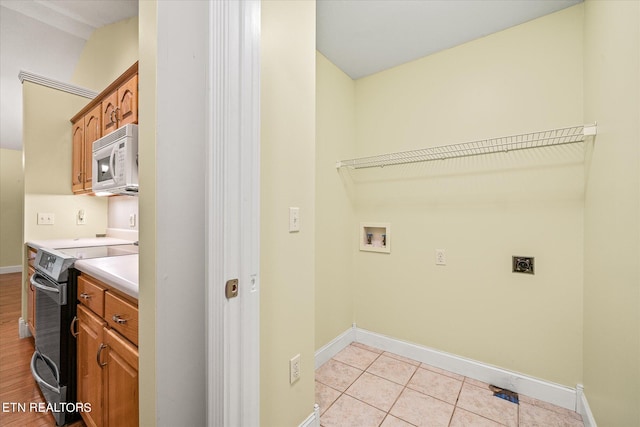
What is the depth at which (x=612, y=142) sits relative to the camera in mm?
1167

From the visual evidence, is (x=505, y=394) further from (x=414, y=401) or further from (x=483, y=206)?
(x=483, y=206)

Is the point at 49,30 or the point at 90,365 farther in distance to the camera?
the point at 49,30

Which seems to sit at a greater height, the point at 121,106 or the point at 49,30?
the point at 49,30

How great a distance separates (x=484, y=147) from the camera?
1804 millimetres

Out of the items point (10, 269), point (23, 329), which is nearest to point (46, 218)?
point (23, 329)

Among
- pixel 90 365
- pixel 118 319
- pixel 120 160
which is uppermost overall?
pixel 120 160

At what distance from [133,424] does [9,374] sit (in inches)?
74.1

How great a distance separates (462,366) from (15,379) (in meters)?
3.21

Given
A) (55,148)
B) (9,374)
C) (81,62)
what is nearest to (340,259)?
(9,374)

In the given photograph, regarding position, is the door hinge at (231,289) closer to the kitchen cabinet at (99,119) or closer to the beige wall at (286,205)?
the beige wall at (286,205)

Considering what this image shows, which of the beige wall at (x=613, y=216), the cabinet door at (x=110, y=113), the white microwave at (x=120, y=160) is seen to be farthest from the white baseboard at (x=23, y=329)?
the beige wall at (x=613, y=216)

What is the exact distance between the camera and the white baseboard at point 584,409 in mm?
1387

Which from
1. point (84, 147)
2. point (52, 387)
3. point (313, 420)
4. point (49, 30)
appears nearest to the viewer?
point (313, 420)

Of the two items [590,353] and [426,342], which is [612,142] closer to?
[590,353]
